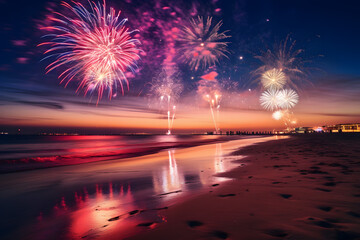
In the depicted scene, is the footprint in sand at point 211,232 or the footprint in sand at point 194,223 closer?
the footprint in sand at point 211,232

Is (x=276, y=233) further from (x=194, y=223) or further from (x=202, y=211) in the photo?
(x=202, y=211)

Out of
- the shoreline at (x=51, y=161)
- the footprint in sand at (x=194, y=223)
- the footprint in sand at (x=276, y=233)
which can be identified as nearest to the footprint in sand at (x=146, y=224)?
the footprint in sand at (x=194, y=223)

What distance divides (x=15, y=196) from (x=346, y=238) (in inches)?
366

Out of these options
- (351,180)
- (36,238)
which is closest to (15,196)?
(36,238)

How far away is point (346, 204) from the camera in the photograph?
3939 mm

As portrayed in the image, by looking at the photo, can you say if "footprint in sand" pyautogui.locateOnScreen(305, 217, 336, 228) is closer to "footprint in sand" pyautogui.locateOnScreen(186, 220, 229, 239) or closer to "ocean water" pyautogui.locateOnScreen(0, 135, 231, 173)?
"footprint in sand" pyautogui.locateOnScreen(186, 220, 229, 239)

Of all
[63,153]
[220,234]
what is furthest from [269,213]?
[63,153]

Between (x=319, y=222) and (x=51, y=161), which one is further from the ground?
(x=319, y=222)

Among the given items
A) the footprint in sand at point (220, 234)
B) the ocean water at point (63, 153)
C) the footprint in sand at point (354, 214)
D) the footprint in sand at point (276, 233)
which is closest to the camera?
the footprint in sand at point (276, 233)

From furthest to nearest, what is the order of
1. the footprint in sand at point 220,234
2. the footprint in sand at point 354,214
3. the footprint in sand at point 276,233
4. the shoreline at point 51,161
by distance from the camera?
1. the shoreline at point 51,161
2. the footprint in sand at point 354,214
3. the footprint in sand at point 220,234
4. the footprint in sand at point 276,233

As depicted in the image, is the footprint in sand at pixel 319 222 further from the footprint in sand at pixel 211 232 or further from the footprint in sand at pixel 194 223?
the footprint in sand at pixel 194 223

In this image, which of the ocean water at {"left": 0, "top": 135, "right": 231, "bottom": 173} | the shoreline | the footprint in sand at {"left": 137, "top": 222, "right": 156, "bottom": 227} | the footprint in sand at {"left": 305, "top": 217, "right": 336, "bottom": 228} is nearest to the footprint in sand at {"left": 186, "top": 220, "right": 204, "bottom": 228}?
the footprint in sand at {"left": 137, "top": 222, "right": 156, "bottom": 227}

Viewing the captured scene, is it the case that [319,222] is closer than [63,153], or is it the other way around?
[319,222]

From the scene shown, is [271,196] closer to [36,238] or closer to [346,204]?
[346,204]
